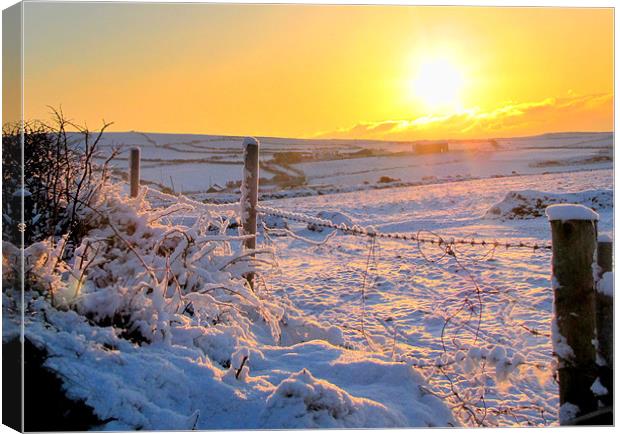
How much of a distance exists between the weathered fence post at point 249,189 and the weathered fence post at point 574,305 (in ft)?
8.55

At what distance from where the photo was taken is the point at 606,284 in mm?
2729

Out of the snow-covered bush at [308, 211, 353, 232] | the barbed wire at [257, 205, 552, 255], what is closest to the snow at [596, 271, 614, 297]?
the barbed wire at [257, 205, 552, 255]

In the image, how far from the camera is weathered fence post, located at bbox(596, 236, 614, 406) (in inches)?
108

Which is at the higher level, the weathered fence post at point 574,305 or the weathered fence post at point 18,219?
the weathered fence post at point 18,219

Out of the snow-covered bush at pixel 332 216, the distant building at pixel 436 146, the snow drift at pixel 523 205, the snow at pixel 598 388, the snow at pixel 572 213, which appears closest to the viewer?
the snow at pixel 572 213

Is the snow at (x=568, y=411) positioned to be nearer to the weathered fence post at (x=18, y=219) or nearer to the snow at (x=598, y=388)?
the snow at (x=598, y=388)

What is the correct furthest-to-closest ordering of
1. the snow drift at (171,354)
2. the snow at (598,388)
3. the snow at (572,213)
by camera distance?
the snow drift at (171,354)
the snow at (598,388)
the snow at (572,213)

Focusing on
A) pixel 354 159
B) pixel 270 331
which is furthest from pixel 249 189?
pixel 354 159

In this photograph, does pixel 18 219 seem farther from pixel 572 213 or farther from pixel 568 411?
pixel 568 411

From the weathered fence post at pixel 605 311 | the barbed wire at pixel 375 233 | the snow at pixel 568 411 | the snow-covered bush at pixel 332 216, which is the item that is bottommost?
the snow at pixel 568 411

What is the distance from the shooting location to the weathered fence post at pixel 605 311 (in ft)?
8.98

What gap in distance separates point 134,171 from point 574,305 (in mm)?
4091

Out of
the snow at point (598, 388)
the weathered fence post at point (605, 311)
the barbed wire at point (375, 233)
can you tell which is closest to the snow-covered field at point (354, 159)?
the barbed wire at point (375, 233)

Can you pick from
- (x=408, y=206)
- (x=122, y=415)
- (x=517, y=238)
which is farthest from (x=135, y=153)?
(x=408, y=206)
